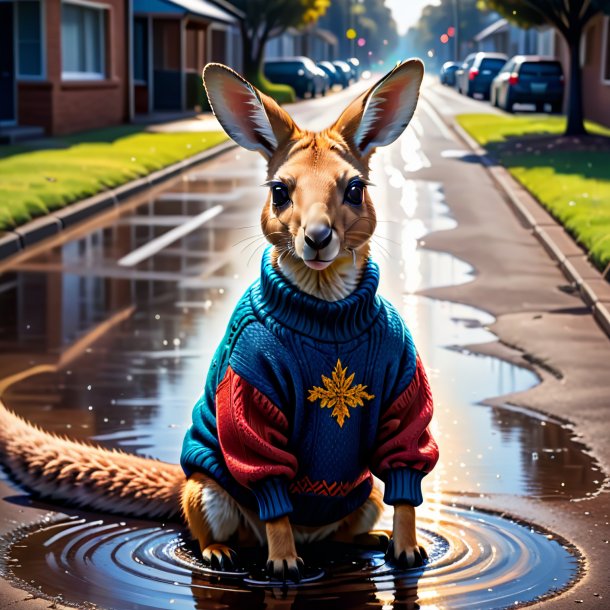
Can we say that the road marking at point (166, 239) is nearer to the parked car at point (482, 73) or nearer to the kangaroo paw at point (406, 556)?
the kangaroo paw at point (406, 556)

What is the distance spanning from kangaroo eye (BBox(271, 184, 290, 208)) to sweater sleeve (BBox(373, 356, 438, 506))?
0.75m

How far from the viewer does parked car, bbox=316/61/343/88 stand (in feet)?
273

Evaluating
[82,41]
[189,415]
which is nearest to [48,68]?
[82,41]

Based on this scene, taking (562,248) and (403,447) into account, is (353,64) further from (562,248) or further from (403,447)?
(403,447)

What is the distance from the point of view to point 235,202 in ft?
66.9

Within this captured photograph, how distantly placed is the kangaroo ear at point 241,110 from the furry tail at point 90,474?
4.30 ft

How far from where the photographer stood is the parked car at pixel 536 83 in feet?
156

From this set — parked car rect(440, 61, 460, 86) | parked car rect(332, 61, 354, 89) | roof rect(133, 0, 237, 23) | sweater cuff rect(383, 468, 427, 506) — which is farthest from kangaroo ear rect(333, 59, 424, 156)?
parked car rect(332, 61, 354, 89)

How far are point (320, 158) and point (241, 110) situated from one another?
301mm

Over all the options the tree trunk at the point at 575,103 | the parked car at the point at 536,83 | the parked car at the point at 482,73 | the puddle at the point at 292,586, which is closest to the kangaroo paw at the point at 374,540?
the puddle at the point at 292,586

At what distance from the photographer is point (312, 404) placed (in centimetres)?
458

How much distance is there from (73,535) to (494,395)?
3672mm

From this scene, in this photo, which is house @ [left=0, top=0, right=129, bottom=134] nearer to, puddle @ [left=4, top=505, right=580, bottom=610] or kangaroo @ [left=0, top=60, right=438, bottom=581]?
puddle @ [left=4, top=505, right=580, bottom=610]

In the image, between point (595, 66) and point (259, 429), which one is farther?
point (595, 66)
